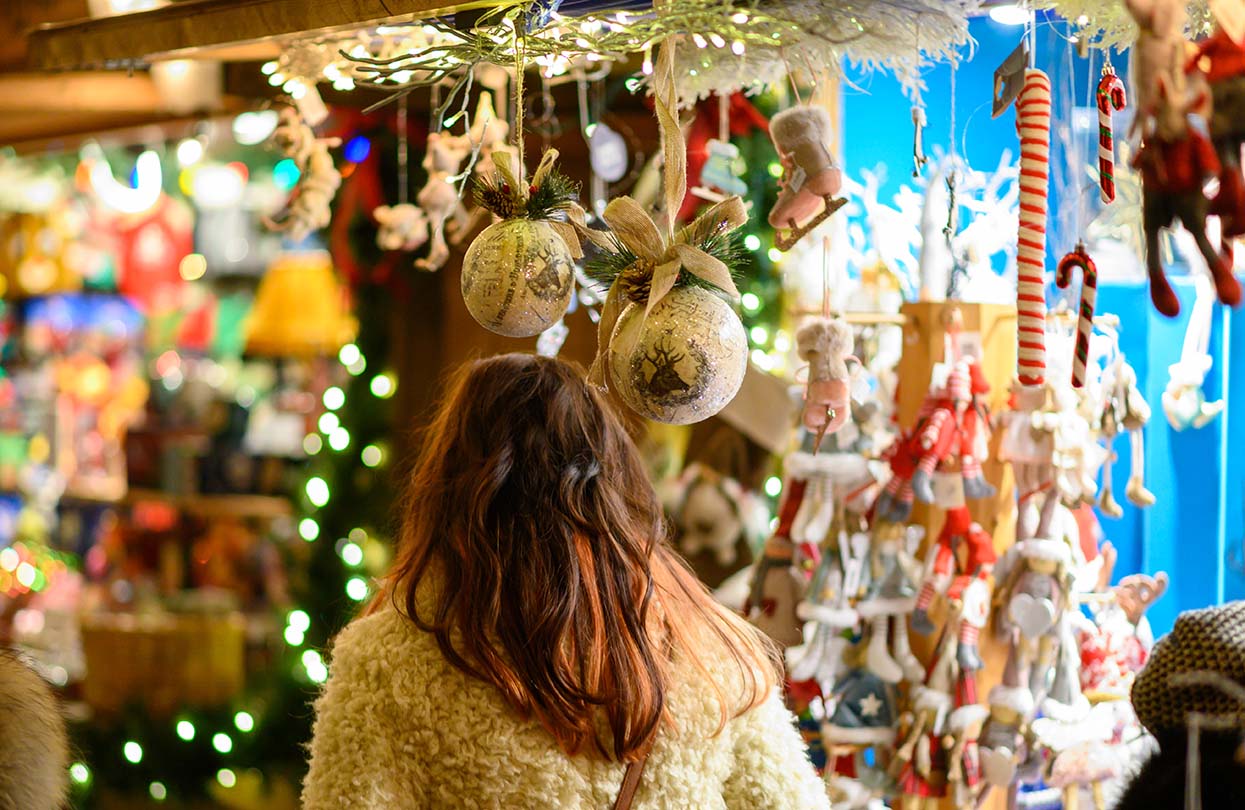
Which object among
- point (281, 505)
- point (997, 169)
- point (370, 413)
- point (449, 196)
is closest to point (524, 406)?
point (449, 196)

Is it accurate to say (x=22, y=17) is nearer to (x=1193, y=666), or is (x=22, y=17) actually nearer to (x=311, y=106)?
(x=311, y=106)

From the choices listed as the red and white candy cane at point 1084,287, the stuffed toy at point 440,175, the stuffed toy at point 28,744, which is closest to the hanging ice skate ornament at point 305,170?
the stuffed toy at point 440,175

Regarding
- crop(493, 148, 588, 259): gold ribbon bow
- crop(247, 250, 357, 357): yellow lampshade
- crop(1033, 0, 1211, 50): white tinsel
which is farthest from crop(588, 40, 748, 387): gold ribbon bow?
crop(247, 250, 357, 357): yellow lampshade

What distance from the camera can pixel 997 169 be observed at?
2455mm

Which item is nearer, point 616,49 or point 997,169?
point 616,49

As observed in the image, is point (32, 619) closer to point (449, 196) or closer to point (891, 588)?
point (449, 196)

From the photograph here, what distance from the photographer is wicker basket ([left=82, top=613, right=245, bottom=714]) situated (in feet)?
13.5

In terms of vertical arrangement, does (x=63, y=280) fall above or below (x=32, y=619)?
above

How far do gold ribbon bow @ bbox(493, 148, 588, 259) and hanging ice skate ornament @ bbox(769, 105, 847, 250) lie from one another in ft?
0.96

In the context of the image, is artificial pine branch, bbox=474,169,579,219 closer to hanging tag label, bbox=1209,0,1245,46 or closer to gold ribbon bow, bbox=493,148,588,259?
gold ribbon bow, bbox=493,148,588,259

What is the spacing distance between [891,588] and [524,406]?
966 millimetres

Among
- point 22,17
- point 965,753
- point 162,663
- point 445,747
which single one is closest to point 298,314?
point 162,663

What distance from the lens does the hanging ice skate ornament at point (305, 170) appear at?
2.33 meters

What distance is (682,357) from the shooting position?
4.10 feet
